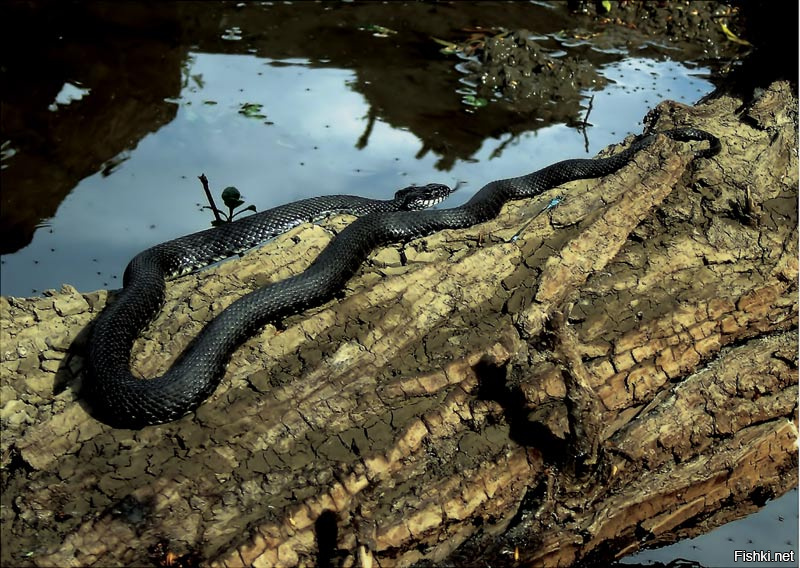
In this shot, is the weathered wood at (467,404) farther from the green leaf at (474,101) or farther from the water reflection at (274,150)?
the green leaf at (474,101)

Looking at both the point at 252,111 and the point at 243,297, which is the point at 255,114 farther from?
the point at 243,297

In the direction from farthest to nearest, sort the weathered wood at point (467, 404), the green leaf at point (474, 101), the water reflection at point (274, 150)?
the green leaf at point (474, 101) → the water reflection at point (274, 150) → the weathered wood at point (467, 404)

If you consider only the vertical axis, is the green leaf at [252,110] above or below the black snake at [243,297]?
below

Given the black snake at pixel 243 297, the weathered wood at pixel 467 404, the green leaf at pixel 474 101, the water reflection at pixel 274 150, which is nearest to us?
the weathered wood at pixel 467 404

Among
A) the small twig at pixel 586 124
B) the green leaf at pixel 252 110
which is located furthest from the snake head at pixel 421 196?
the green leaf at pixel 252 110

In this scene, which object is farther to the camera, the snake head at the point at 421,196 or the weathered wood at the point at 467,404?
the snake head at the point at 421,196

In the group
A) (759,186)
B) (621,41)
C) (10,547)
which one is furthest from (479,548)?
(621,41)

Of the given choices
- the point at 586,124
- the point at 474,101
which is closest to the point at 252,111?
the point at 474,101
